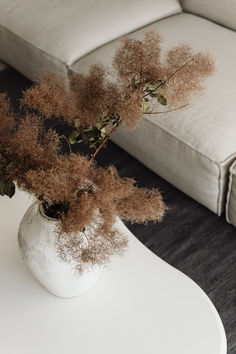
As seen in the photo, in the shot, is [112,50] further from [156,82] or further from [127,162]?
[156,82]

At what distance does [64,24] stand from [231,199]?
82 centimetres

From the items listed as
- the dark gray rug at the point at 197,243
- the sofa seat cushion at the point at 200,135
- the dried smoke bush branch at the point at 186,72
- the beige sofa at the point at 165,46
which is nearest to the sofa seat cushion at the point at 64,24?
the beige sofa at the point at 165,46

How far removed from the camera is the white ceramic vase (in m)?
0.76

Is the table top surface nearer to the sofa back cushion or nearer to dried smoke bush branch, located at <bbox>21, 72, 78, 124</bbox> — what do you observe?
dried smoke bush branch, located at <bbox>21, 72, 78, 124</bbox>

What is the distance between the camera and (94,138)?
2.38 ft

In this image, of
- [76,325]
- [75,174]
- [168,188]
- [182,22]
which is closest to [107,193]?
[75,174]

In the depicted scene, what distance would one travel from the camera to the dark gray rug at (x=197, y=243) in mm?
1238

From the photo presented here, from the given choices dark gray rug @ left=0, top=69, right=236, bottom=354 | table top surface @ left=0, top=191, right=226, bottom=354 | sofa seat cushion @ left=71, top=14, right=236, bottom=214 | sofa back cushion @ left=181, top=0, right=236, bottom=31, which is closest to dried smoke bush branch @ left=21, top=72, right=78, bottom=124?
table top surface @ left=0, top=191, right=226, bottom=354

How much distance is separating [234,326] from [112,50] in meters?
0.88

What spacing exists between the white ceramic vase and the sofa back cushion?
1.06m

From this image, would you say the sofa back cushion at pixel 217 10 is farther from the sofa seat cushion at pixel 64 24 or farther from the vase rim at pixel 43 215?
the vase rim at pixel 43 215

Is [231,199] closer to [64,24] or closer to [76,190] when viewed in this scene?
[76,190]

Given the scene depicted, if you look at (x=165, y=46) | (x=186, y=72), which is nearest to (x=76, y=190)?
(x=186, y=72)

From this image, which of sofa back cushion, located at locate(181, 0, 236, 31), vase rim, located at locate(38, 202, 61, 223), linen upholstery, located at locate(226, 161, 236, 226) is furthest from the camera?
sofa back cushion, located at locate(181, 0, 236, 31)
